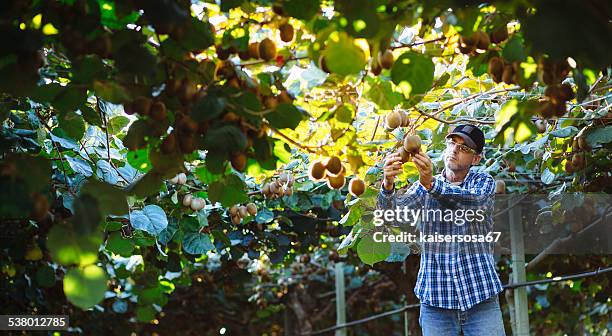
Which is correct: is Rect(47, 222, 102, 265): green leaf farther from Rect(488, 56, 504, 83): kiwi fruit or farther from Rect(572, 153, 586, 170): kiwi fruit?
Rect(572, 153, 586, 170): kiwi fruit

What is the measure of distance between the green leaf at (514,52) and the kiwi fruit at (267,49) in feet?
1.37

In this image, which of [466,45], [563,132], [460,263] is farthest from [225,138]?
[563,132]

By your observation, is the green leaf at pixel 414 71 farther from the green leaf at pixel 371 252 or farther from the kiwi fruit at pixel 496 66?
the green leaf at pixel 371 252

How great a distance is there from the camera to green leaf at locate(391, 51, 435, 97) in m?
1.33

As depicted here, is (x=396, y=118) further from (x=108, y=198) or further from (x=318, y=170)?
(x=108, y=198)

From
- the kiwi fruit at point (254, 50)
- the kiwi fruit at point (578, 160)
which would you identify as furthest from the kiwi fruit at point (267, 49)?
the kiwi fruit at point (578, 160)

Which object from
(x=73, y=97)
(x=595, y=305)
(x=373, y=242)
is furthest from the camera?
(x=595, y=305)

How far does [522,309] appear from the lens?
142 inches

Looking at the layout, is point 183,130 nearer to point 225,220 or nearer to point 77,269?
point 77,269

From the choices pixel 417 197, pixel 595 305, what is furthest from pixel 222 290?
pixel 417 197

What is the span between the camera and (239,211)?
2.87 metres

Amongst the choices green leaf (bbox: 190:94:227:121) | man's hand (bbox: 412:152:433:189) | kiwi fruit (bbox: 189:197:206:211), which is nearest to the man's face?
man's hand (bbox: 412:152:433:189)

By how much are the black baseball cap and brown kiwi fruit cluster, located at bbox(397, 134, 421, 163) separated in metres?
0.43

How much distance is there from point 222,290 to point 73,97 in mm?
5585
